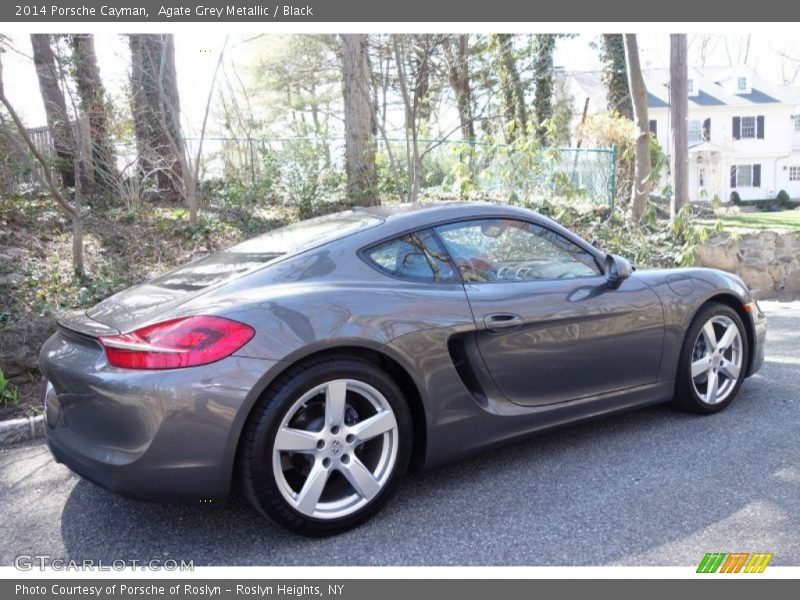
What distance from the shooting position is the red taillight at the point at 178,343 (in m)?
2.61

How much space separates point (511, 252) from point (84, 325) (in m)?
2.10

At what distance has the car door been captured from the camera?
10.9 ft

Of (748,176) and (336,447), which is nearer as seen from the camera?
(336,447)

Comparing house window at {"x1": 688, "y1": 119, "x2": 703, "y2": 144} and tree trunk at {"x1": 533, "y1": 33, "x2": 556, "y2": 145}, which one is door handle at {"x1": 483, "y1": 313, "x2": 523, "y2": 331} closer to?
tree trunk at {"x1": 533, "y1": 33, "x2": 556, "y2": 145}

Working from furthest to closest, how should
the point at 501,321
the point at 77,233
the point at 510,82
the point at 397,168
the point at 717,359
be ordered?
the point at 510,82 → the point at 397,168 → the point at 77,233 → the point at 717,359 → the point at 501,321

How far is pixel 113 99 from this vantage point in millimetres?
8188

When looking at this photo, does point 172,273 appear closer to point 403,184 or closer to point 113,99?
point 113,99

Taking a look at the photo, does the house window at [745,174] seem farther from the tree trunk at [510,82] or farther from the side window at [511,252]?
the side window at [511,252]

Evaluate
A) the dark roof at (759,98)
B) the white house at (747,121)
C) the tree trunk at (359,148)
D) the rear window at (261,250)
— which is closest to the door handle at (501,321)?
the rear window at (261,250)

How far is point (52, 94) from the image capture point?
7898 mm

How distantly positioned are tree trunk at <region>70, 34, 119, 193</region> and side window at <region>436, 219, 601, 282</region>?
5.42 m

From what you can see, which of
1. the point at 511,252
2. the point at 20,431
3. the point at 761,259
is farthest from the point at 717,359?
the point at 761,259
